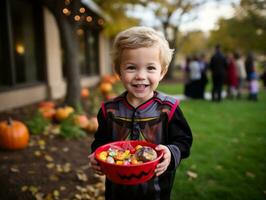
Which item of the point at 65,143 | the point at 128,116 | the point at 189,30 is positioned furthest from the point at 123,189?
the point at 189,30

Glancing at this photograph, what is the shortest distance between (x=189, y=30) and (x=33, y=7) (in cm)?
1600

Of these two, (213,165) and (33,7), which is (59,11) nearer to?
(33,7)

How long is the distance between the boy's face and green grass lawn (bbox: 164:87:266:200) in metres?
1.93

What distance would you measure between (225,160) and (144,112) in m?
2.97

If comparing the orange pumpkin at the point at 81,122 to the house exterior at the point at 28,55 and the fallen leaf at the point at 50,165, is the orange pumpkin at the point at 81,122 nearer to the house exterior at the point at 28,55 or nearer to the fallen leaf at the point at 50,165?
the fallen leaf at the point at 50,165

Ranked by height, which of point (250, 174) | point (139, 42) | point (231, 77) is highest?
point (139, 42)

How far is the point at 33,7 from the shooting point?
854cm

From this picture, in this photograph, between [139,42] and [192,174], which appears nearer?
[139,42]

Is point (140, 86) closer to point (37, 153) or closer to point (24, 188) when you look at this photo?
point (24, 188)

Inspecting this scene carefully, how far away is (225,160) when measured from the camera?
166 inches

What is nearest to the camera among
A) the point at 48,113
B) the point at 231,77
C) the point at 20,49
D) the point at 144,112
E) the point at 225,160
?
the point at 144,112

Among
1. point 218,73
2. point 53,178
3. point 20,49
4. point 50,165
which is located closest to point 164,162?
point 53,178

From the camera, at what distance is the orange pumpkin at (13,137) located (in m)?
4.07

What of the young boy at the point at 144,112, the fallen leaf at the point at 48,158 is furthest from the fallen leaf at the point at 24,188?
the young boy at the point at 144,112
